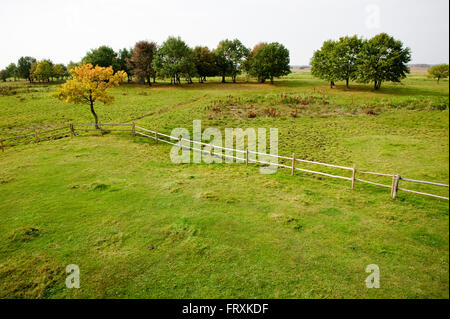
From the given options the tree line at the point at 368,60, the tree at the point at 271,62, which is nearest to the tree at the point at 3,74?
the tree at the point at 271,62

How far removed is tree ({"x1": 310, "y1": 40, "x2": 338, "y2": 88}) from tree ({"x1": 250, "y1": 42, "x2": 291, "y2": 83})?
23.9 ft

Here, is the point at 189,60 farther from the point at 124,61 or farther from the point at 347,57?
the point at 347,57

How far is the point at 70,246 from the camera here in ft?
30.9

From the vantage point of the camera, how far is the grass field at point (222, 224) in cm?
738

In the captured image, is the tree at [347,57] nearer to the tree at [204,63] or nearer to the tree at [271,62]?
the tree at [271,62]

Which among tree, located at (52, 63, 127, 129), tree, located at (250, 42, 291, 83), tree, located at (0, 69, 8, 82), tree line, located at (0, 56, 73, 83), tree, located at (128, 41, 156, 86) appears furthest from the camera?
tree, located at (0, 69, 8, 82)

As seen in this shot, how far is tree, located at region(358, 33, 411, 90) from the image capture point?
138 feet

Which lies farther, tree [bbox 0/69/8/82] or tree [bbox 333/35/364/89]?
tree [bbox 0/69/8/82]

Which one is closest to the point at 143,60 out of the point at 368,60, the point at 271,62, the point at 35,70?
the point at 271,62

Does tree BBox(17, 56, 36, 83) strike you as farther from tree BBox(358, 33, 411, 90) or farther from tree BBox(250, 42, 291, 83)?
tree BBox(358, 33, 411, 90)

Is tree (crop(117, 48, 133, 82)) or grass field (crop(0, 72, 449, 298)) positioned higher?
tree (crop(117, 48, 133, 82))

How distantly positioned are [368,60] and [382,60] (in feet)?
7.23

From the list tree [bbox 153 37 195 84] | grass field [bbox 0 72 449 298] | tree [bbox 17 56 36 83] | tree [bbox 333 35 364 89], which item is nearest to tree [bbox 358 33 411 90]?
tree [bbox 333 35 364 89]

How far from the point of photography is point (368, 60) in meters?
43.0
